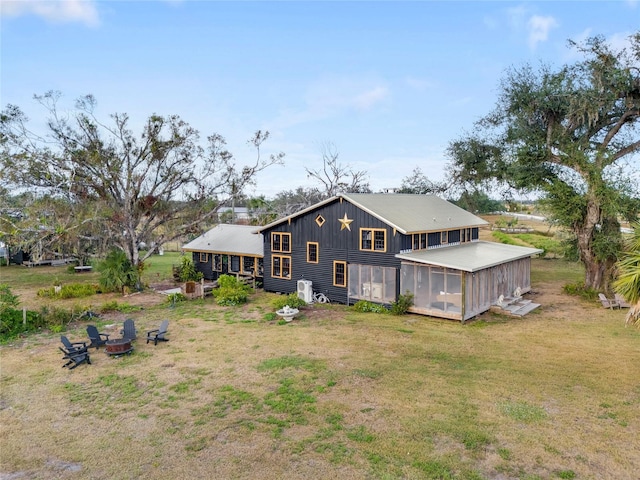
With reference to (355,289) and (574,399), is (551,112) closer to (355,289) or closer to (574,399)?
(355,289)

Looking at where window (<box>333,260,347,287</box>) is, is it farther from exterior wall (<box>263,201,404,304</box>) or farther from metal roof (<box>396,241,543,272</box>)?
metal roof (<box>396,241,543,272</box>)

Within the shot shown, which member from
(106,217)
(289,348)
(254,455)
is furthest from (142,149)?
(254,455)

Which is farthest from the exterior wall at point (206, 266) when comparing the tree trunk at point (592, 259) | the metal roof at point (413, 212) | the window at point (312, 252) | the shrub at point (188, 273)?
the tree trunk at point (592, 259)

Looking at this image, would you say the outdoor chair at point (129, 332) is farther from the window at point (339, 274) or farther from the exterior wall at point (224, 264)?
the exterior wall at point (224, 264)

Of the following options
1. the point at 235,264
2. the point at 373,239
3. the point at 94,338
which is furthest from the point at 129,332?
→ the point at 235,264

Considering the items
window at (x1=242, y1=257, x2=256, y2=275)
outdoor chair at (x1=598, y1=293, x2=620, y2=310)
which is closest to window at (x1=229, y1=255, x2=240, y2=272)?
window at (x1=242, y1=257, x2=256, y2=275)

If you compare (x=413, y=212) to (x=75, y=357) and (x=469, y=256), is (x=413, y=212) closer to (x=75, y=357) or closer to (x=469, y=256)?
(x=469, y=256)
